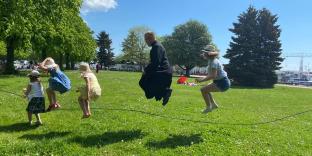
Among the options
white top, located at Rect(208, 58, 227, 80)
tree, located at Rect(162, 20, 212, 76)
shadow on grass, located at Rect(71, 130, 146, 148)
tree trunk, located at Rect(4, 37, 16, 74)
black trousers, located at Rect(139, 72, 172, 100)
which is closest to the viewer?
shadow on grass, located at Rect(71, 130, 146, 148)

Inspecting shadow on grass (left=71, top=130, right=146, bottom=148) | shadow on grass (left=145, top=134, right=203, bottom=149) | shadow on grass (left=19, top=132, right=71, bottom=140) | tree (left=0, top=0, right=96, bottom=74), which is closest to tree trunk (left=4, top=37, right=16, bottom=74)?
tree (left=0, top=0, right=96, bottom=74)

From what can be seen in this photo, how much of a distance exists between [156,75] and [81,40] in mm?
66987

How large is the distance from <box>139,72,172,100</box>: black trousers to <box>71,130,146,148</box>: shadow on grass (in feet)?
3.98

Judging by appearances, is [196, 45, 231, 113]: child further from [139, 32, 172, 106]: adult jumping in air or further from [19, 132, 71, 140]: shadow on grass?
[19, 132, 71, 140]: shadow on grass

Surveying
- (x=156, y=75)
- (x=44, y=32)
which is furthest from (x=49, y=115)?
(x=44, y=32)

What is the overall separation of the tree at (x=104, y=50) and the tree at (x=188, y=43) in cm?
4424

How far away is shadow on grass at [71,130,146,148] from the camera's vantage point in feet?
32.9

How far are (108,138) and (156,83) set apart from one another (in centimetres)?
204

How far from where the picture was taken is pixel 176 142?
1046cm

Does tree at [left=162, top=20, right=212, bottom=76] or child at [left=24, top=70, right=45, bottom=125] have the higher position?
tree at [left=162, top=20, right=212, bottom=76]

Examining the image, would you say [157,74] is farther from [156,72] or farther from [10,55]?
[10,55]

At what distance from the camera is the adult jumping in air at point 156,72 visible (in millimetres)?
11062

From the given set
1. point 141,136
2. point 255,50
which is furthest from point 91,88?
point 255,50

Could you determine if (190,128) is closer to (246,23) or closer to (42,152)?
(42,152)
